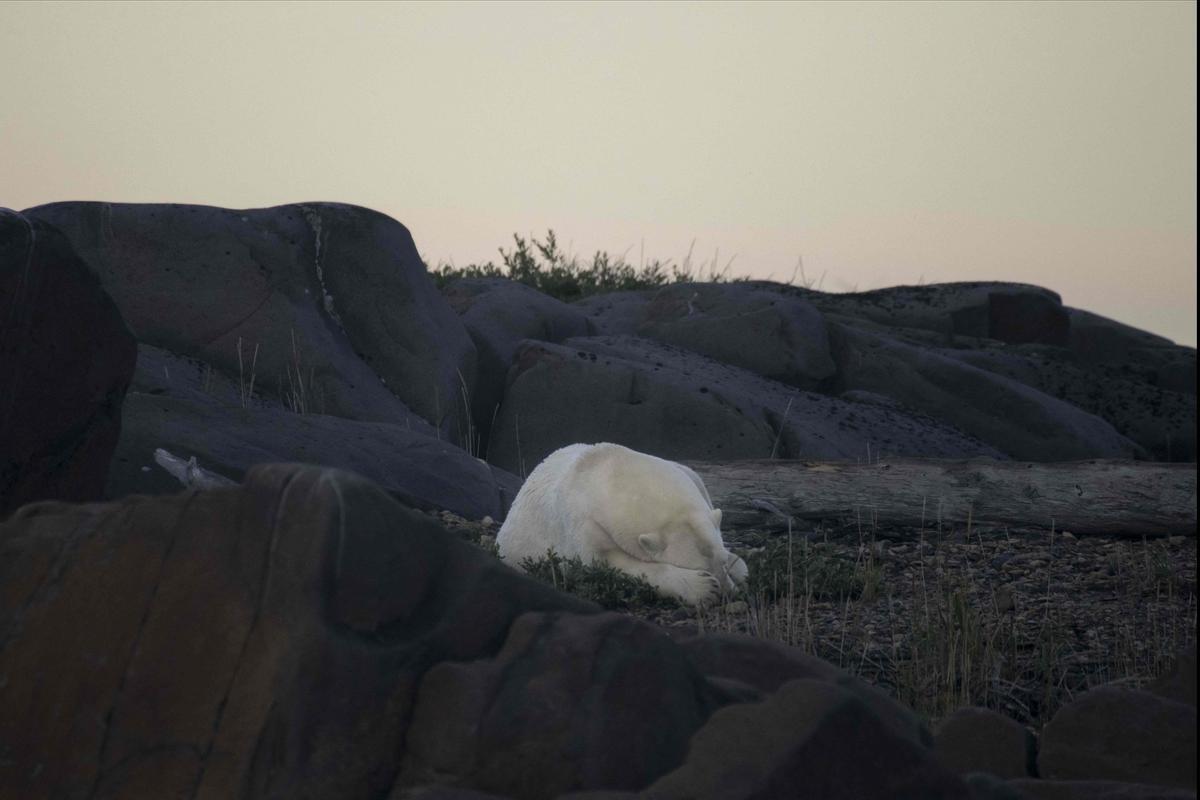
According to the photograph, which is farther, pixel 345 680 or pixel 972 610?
pixel 972 610

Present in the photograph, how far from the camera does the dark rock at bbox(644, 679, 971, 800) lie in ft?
9.23

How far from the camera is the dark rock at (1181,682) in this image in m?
3.32

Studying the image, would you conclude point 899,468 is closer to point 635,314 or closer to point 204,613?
point 204,613

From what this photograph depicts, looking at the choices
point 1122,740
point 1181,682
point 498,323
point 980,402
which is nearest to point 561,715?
point 1122,740

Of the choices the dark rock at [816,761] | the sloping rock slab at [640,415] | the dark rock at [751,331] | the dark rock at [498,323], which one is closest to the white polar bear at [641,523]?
the dark rock at [816,761]

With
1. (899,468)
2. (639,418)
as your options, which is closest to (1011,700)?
(899,468)

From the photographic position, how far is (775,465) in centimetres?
997

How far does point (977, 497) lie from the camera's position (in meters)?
9.19

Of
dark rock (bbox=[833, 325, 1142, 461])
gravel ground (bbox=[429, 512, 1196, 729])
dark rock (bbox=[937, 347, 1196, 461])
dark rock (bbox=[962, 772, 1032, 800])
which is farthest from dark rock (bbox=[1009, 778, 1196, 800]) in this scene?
dark rock (bbox=[937, 347, 1196, 461])

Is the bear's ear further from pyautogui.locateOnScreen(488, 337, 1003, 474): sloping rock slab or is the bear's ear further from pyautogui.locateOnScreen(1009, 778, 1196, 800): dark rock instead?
pyautogui.locateOnScreen(488, 337, 1003, 474): sloping rock slab

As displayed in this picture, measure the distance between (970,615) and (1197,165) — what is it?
402cm

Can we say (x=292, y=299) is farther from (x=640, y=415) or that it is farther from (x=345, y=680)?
(x=345, y=680)

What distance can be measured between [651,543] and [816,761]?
4050 mm

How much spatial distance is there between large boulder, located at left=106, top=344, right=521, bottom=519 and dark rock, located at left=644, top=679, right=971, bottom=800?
591cm
